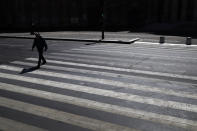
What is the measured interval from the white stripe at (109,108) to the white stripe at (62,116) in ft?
2.41

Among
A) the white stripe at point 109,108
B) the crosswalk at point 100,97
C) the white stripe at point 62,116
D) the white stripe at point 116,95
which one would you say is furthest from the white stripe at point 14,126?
the white stripe at point 116,95

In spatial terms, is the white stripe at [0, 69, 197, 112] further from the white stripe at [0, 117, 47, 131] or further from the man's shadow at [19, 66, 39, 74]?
the white stripe at [0, 117, 47, 131]

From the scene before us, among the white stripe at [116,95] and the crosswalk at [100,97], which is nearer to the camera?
the crosswalk at [100,97]

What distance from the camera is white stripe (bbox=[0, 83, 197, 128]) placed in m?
6.40

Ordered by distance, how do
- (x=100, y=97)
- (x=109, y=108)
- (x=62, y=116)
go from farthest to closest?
(x=100, y=97) → (x=109, y=108) → (x=62, y=116)

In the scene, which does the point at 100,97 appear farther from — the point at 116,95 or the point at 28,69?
the point at 28,69

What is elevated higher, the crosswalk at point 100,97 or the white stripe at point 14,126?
the crosswalk at point 100,97

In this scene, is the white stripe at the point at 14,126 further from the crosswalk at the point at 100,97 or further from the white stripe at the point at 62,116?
the white stripe at the point at 62,116

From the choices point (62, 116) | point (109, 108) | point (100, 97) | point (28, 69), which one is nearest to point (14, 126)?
point (62, 116)

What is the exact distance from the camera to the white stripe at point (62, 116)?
6113 mm

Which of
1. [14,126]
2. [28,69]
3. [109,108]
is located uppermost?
[28,69]

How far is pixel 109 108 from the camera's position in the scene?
7297mm

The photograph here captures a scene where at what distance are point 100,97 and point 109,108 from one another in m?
1.00

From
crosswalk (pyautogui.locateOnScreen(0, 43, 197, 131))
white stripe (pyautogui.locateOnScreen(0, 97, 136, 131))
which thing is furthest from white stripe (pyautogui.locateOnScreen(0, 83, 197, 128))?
white stripe (pyautogui.locateOnScreen(0, 97, 136, 131))
